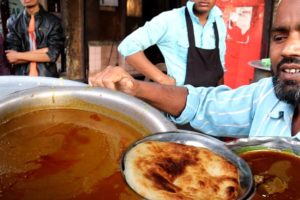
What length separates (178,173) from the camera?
1198 mm

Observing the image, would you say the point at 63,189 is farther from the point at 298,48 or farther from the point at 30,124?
the point at 298,48

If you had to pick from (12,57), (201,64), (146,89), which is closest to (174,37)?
(201,64)

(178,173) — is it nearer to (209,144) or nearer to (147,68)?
(209,144)

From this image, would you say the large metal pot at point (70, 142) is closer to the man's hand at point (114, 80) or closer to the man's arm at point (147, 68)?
the man's hand at point (114, 80)

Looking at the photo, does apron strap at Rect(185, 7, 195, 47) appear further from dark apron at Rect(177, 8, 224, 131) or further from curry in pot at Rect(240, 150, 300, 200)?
curry in pot at Rect(240, 150, 300, 200)

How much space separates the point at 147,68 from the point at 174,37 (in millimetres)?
439

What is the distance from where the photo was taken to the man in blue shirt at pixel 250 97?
172cm

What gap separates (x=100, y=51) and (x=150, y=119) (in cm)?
691

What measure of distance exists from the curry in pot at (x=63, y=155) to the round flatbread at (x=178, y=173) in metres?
0.11

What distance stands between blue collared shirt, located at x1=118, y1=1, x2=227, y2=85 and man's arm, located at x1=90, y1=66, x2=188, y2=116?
3.95ft

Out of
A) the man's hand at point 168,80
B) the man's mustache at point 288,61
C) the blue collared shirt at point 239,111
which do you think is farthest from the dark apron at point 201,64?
the man's mustache at point 288,61

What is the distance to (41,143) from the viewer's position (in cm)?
154

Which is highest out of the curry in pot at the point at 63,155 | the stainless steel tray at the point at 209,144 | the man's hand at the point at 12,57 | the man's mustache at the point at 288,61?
the man's mustache at the point at 288,61

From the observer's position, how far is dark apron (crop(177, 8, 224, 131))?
3297 millimetres
